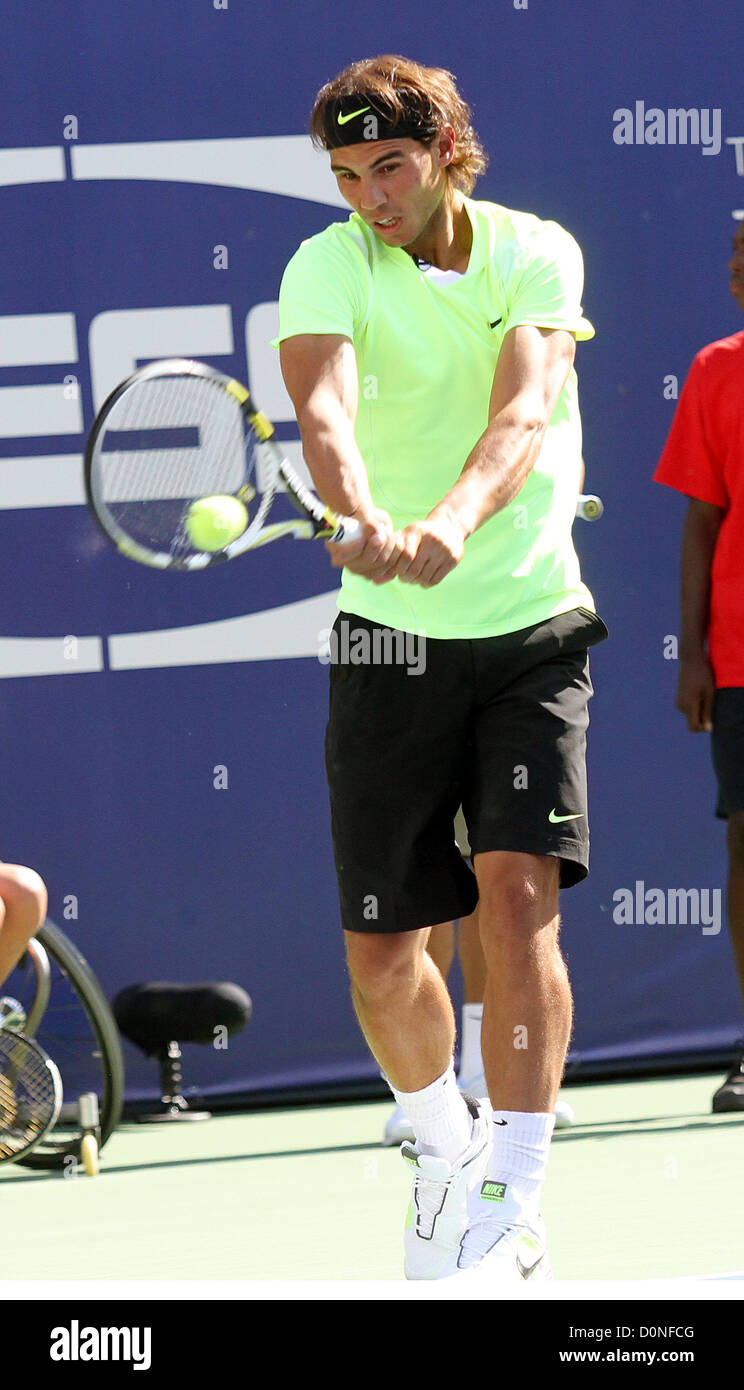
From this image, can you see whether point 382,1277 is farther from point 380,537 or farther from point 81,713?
point 81,713

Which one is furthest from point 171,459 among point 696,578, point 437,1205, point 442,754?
point 696,578

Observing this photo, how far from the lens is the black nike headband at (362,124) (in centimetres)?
255

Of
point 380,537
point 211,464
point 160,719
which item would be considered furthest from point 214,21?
point 380,537

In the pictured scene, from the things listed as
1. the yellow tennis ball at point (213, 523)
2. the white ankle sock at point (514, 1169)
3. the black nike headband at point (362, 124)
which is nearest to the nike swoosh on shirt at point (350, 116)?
the black nike headband at point (362, 124)

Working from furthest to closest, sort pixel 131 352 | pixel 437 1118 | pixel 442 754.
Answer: pixel 131 352
pixel 437 1118
pixel 442 754

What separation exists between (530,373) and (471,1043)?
2.07 metres

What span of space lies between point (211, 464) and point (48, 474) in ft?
6.61

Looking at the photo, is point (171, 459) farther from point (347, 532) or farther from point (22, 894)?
point (22, 894)

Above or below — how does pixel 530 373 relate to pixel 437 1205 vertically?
above

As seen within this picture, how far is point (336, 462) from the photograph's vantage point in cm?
244

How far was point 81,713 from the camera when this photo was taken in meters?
4.70

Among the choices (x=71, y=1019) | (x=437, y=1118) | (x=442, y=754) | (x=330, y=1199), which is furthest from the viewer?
(x=71, y=1019)

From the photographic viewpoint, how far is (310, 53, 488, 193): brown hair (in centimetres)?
257

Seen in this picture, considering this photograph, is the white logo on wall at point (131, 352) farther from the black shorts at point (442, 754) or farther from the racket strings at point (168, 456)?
the black shorts at point (442, 754)
